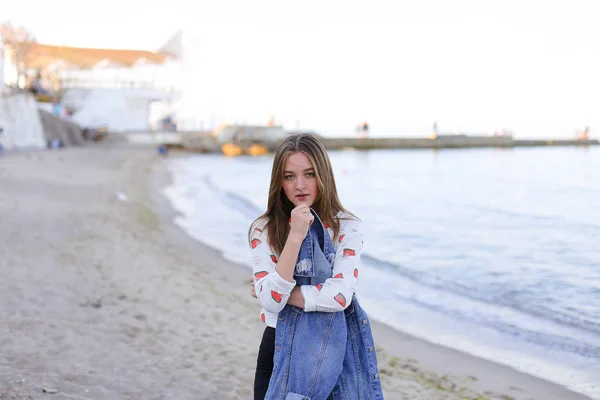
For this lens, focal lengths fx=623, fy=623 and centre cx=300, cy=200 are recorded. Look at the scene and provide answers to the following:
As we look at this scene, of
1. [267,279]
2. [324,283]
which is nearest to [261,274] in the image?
[267,279]

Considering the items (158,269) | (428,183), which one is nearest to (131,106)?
(428,183)

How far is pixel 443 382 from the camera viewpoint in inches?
192

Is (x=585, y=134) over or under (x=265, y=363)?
over

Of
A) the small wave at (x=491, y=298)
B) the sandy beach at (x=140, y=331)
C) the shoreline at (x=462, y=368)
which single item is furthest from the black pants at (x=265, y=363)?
the small wave at (x=491, y=298)

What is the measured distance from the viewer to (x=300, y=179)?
2283 millimetres

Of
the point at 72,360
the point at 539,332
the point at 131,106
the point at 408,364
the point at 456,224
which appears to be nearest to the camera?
the point at 72,360

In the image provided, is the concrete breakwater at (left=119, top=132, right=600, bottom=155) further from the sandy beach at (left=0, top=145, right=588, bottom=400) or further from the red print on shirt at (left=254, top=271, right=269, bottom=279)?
the red print on shirt at (left=254, top=271, right=269, bottom=279)

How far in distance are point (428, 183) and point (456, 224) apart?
43.9 ft

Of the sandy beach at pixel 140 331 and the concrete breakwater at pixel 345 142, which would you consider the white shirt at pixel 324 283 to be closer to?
the sandy beach at pixel 140 331

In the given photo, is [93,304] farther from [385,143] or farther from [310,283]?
[385,143]

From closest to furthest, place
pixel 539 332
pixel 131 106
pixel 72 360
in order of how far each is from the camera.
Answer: pixel 72 360 → pixel 539 332 → pixel 131 106

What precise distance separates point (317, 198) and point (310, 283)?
1.10ft

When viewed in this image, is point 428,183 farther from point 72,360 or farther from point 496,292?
point 72,360

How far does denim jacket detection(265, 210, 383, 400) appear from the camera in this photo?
2.09 m
